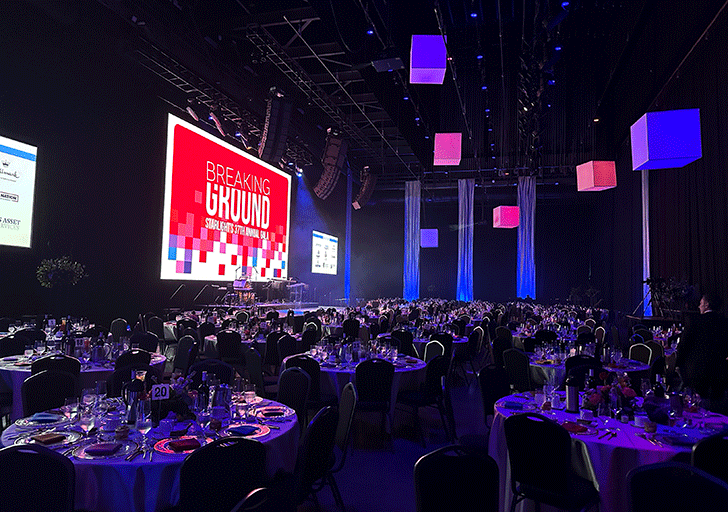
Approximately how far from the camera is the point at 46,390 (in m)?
3.85

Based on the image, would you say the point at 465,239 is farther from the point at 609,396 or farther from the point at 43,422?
the point at 43,422

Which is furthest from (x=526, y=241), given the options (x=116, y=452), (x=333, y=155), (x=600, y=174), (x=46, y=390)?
(x=116, y=452)

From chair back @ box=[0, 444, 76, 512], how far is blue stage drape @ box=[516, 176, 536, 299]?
66.1 feet

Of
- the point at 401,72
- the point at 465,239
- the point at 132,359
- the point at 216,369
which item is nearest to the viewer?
the point at 216,369

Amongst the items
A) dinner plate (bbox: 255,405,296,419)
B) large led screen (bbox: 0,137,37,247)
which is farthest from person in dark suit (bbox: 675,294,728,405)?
large led screen (bbox: 0,137,37,247)

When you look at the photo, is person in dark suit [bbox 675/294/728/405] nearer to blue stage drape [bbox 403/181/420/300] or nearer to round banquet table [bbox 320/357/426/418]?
round banquet table [bbox 320/357/426/418]

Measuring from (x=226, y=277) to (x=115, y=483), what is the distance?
11.4m

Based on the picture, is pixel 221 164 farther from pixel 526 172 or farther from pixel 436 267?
pixel 436 267

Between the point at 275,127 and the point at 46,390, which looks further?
the point at 275,127

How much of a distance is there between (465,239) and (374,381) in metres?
17.3

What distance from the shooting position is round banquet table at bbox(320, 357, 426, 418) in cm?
549

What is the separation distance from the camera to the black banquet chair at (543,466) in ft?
9.37

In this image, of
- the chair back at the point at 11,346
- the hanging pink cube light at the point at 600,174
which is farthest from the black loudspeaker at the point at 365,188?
the chair back at the point at 11,346

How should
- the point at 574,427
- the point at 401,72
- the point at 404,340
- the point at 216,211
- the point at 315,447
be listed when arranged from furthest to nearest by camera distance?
the point at 401,72, the point at 216,211, the point at 404,340, the point at 574,427, the point at 315,447
